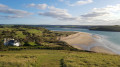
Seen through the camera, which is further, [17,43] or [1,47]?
[17,43]

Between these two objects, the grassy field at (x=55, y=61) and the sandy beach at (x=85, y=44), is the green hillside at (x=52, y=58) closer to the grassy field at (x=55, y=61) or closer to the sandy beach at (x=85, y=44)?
the grassy field at (x=55, y=61)

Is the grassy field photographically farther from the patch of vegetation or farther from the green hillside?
the patch of vegetation

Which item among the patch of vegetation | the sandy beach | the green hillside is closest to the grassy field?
the green hillside

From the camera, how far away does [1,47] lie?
116 ft

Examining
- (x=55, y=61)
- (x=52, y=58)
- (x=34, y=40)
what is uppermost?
(x=55, y=61)

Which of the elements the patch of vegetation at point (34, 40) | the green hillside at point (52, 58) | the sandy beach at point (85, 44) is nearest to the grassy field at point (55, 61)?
the green hillside at point (52, 58)

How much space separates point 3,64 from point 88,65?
51.3ft

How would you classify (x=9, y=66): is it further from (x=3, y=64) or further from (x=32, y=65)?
(x=32, y=65)

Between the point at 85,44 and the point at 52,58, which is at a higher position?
the point at 52,58

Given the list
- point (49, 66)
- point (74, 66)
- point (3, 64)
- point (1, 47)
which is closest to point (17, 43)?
point (1, 47)

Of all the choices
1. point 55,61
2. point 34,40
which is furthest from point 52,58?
point 34,40

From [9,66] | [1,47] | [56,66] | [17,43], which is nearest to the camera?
[9,66]

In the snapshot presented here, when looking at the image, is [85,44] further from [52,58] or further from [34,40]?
[52,58]

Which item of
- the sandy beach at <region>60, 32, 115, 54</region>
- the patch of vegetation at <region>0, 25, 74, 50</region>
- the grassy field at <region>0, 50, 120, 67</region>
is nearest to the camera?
the grassy field at <region>0, 50, 120, 67</region>
